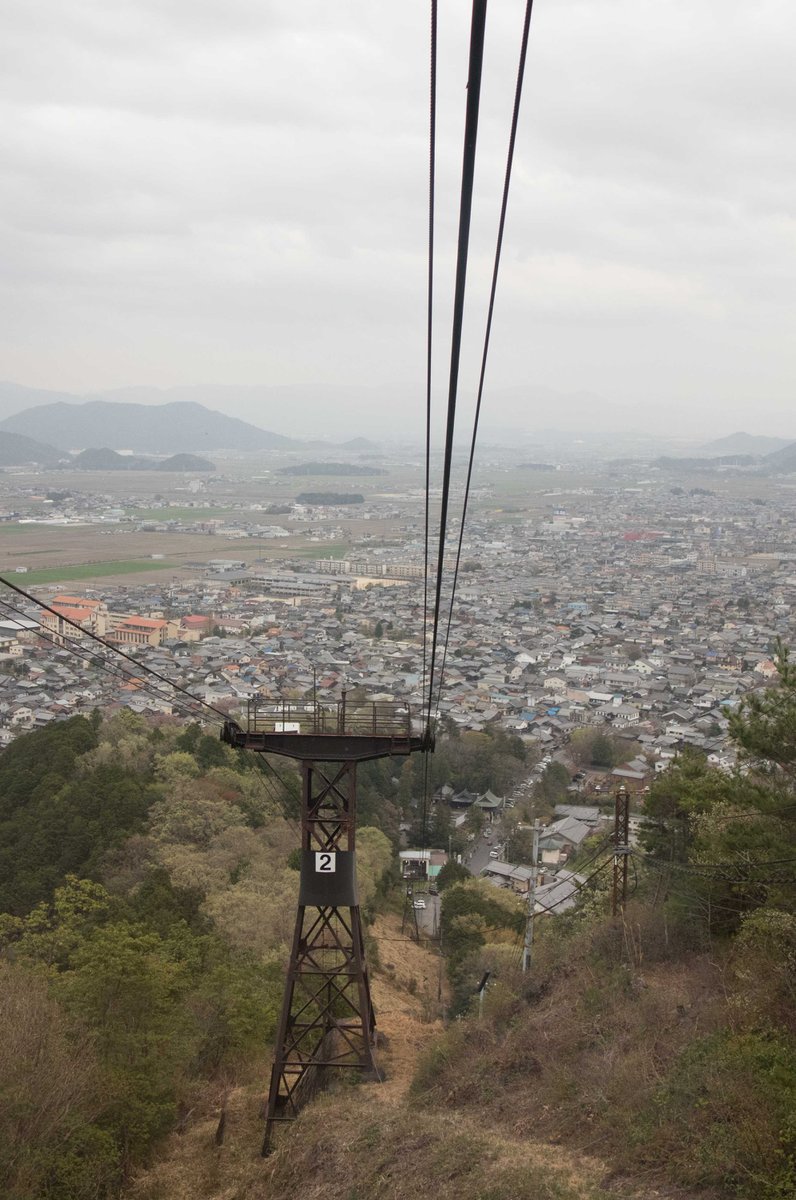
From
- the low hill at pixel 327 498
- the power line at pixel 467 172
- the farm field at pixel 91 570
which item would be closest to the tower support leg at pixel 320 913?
the power line at pixel 467 172

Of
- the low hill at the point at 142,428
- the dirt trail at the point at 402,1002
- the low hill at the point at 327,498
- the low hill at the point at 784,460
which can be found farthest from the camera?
the low hill at the point at 142,428

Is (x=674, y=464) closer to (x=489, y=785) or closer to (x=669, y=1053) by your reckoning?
(x=489, y=785)

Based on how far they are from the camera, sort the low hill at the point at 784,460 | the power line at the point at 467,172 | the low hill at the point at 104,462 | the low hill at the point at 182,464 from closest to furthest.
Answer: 1. the power line at the point at 467,172
2. the low hill at the point at 104,462
3. the low hill at the point at 182,464
4. the low hill at the point at 784,460

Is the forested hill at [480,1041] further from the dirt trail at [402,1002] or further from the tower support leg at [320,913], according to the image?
the tower support leg at [320,913]

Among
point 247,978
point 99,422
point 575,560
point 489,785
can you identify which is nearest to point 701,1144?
point 247,978

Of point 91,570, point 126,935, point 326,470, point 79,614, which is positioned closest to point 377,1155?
point 126,935

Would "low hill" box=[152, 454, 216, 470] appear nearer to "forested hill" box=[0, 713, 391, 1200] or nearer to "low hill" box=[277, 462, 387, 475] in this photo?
"low hill" box=[277, 462, 387, 475]

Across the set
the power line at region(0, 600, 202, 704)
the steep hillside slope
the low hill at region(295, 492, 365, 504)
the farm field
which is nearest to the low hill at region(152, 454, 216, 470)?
the low hill at region(295, 492, 365, 504)

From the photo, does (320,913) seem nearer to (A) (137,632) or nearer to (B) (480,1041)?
(B) (480,1041)
